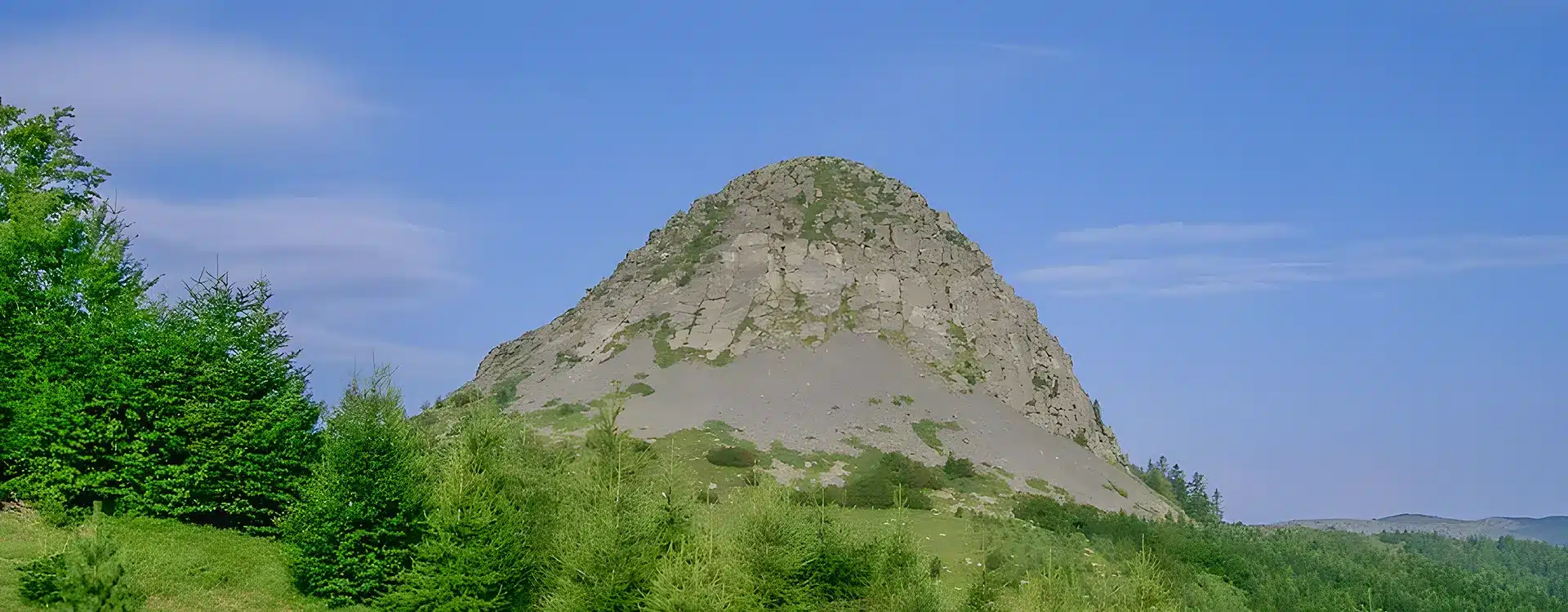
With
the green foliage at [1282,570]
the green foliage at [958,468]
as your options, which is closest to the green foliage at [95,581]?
the green foliage at [1282,570]

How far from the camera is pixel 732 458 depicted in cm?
9144

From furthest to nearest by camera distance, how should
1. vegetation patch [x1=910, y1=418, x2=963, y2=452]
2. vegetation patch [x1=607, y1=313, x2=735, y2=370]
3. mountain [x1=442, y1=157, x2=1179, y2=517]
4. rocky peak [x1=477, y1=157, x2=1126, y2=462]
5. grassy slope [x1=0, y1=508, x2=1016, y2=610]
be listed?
rocky peak [x1=477, y1=157, x2=1126, y2=462] → vegetation patch [x1=607, y1=313, x2=735, y2=370] → mountain [x1=442, y1=157, x2=1179, y2=517] → vegetation patch [x1=910, y1=418, x2=963, y2=452] → grassy slope [x1=0, y1=508, x2=1016, y2=610]

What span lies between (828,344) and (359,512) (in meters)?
85.1

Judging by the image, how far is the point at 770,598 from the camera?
34219mm

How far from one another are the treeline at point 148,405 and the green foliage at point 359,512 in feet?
15.6

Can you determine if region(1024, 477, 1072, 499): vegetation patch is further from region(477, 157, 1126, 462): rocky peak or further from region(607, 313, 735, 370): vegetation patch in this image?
region(607, 313, 735, 370): vegetation patch

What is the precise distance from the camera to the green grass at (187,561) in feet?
112

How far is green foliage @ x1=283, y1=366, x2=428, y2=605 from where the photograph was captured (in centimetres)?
3841

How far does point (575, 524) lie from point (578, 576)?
1.86m

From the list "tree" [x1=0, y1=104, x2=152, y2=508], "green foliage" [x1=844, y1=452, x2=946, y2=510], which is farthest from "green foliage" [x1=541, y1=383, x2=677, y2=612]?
"green foliage" [x1=844, y1=452, x2=946, y2=510]

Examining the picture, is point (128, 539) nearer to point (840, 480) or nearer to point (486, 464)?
point (486, 464)

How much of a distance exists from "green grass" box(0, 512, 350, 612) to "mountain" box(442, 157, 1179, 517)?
5792cm

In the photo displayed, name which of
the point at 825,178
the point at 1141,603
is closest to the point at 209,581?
the point at 1141,603

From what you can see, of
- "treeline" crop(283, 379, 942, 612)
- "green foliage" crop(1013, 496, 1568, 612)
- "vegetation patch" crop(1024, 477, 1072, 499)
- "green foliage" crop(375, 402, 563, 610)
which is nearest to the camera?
"treeline" crop(283, 379, 942, 612)
